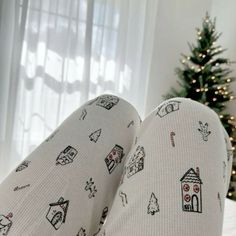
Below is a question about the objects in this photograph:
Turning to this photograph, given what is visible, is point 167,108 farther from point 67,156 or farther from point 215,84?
point 215,84

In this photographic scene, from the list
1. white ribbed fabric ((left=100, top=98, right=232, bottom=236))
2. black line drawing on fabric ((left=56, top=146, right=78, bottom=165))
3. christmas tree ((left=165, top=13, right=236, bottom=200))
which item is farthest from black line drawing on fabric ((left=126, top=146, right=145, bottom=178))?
christmas tree ((left=165, top=13, right=236, bottom=200))

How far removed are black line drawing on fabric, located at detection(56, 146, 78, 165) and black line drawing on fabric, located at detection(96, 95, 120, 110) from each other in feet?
0.49

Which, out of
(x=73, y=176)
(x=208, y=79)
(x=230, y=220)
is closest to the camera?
(x=73, y=176)

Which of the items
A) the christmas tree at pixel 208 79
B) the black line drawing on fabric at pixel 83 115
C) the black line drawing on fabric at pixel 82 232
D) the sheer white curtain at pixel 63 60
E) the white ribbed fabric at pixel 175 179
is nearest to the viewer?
the white ribbed fabric at pixel 175 179

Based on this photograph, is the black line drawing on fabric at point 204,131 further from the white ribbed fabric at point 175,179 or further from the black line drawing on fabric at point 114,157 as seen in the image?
the black line drawing on fabric at point 114,157

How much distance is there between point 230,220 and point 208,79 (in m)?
1.41

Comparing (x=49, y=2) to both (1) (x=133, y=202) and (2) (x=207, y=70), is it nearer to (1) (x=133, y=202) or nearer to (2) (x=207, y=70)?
(2) (x=207, y=70)

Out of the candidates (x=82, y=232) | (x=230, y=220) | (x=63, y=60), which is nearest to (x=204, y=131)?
(x=82, y=232)

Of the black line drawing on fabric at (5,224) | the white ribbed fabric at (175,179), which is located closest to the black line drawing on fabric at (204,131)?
the white ribbed fabric at (175,179)

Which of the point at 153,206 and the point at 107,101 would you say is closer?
the point at 153,206

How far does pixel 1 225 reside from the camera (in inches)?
22.1

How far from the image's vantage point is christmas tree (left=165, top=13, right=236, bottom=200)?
8.36 feet

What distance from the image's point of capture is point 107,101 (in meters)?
0.81

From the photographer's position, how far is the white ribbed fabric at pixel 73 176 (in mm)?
588
